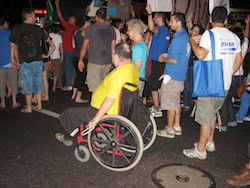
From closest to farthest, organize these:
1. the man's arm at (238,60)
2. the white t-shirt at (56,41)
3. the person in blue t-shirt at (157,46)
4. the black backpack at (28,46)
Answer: the man's arm at (238,60) → the black backpack at (28,46) → the person in blue t-shirt at (157,46) → the white t-shirt at (56,41)

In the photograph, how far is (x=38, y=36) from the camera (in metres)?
5.18

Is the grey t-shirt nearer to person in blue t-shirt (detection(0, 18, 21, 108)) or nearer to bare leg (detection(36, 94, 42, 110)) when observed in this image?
bare leg (detection(36, 94, 42, 110))

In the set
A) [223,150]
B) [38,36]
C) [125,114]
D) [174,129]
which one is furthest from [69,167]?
[38,36]

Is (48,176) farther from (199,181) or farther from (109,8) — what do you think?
(109,8)

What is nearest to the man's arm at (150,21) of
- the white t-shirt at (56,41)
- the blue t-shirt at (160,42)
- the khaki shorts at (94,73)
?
the blue t-shirt at (160,42)

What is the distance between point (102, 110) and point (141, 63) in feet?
4.70

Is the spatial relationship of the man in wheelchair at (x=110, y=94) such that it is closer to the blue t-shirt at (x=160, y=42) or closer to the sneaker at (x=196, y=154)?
the sneaker at (x=196, y=154)

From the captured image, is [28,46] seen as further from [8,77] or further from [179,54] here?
[179,54]

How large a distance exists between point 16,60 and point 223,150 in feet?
14.0

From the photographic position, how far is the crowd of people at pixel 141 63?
3.32 metres

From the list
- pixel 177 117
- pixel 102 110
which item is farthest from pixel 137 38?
pixel 102 110

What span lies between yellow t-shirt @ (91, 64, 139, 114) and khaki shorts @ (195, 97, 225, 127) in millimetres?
941

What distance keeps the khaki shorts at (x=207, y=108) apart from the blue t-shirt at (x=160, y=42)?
216cm

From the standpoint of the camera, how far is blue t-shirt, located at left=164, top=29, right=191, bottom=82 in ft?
13.2
